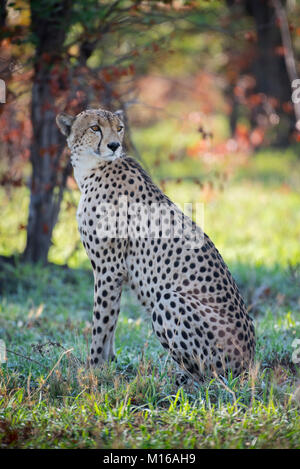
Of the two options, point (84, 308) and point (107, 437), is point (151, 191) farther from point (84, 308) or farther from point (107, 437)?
point (84, 308)

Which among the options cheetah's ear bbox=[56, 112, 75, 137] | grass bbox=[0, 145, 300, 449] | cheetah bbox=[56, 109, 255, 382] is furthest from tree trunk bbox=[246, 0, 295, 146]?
cheetah bbox=[56, 109, 255, 382]

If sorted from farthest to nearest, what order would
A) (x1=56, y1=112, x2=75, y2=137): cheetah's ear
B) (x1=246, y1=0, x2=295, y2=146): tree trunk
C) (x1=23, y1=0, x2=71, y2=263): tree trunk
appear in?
(x1=246, y1=0, x2=295, y2=146): tree trunk < (x1=23, y1=0, x2=71, y2=263): tree trunk < (x1=56, y1=112, x2=75, y2=137): cheetah's ear

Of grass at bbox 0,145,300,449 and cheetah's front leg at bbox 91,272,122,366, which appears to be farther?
cheetah's front leg at bbox 91,272,122,366

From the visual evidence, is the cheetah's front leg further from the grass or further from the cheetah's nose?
the cheetah's nose

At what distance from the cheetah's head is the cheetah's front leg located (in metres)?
0.79

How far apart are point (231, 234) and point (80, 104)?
11.4 feet

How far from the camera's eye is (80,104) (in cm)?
605

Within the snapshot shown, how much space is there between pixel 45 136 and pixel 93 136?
2611 millimetres

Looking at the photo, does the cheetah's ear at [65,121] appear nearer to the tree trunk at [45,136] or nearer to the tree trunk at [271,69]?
the tree trunk at [45,136]

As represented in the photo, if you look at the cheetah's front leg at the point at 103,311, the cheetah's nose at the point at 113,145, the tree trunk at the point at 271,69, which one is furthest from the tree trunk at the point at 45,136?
the tree trunk at the point at 271,69

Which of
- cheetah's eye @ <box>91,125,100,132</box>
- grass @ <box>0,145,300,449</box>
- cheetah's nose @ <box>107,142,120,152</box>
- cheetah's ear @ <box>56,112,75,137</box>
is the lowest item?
grass @ <box>0,145,300,449</box>

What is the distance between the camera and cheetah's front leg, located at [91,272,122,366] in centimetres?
407

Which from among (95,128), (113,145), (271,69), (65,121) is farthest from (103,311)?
(271,69)

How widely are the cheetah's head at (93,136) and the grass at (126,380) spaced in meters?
0.99
